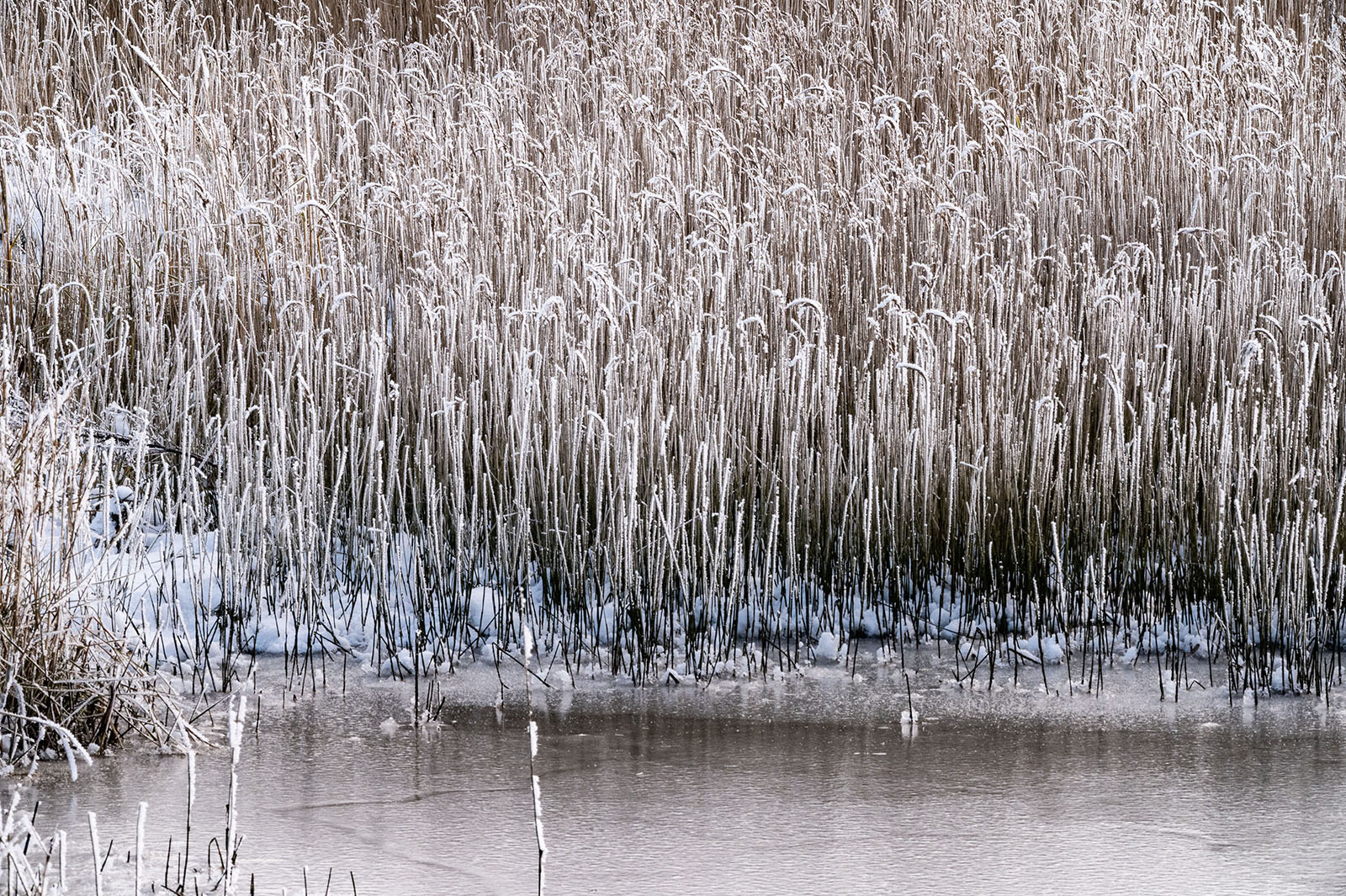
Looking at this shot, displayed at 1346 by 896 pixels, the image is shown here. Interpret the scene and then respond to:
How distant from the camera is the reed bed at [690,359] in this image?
159 inches

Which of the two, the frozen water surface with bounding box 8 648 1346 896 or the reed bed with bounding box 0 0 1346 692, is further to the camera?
the reed bed with bounding box 0 0 1346 692

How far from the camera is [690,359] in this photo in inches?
179

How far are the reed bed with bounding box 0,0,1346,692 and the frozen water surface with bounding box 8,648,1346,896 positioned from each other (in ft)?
1.04

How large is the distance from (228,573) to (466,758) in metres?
1.12

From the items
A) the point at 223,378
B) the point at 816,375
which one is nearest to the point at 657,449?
the point at 816,375

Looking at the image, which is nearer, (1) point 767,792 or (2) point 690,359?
(1) point 767,792

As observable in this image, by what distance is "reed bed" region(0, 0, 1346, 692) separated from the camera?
4.04 meters

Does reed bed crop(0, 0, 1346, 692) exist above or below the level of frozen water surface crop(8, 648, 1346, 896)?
above

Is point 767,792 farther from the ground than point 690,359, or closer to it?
closer to it

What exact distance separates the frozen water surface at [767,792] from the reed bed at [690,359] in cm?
32

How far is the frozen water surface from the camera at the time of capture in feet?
8.69

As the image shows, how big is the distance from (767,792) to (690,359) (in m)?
1.75

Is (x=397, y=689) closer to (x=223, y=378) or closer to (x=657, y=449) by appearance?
(x=657, y=449)

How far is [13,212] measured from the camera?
582 cm
